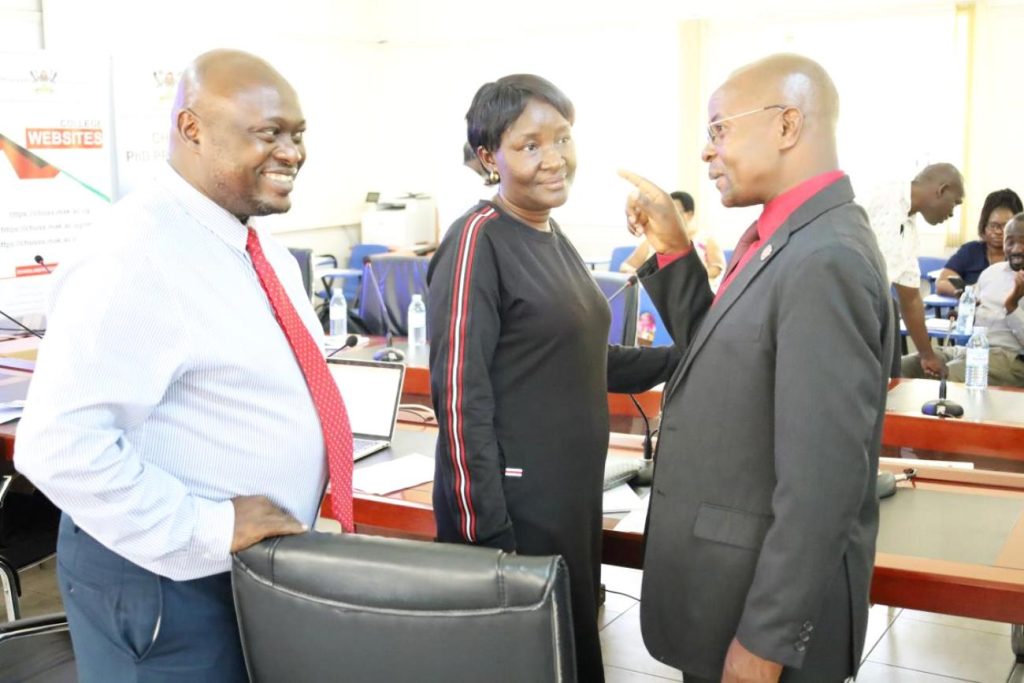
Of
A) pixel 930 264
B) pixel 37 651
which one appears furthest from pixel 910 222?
pixel 37 651

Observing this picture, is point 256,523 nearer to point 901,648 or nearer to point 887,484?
point 887,484

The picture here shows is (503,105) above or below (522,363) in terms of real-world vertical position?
above

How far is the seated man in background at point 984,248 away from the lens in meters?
6.13

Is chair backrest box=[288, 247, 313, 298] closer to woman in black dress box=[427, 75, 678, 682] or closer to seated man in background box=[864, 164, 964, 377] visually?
seated man in background box=[864, 164, 964, 377]

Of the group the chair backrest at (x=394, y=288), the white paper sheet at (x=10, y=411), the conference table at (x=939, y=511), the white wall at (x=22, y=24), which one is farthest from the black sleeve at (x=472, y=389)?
the white wall at (x=22, y=24)

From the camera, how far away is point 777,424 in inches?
59.3

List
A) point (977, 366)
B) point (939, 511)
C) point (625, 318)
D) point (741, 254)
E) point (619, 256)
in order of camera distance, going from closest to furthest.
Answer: point (741, 254), point (939, 511), point (977, 366), point (625, 318), point (619, 256)

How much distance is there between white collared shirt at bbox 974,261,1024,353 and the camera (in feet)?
16.4

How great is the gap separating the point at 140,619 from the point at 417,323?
350cm

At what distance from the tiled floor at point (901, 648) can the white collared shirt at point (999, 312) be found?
1796mm

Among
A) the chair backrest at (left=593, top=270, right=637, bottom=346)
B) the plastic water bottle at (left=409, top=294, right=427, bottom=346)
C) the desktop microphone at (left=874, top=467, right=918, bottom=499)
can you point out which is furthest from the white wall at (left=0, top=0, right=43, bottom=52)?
the desktop microphone at (left=874, top=467, right=918, bottom=499)

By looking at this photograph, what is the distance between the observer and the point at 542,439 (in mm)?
2033

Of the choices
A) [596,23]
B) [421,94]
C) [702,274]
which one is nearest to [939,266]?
[596,23]

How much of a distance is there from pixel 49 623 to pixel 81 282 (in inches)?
43.6
